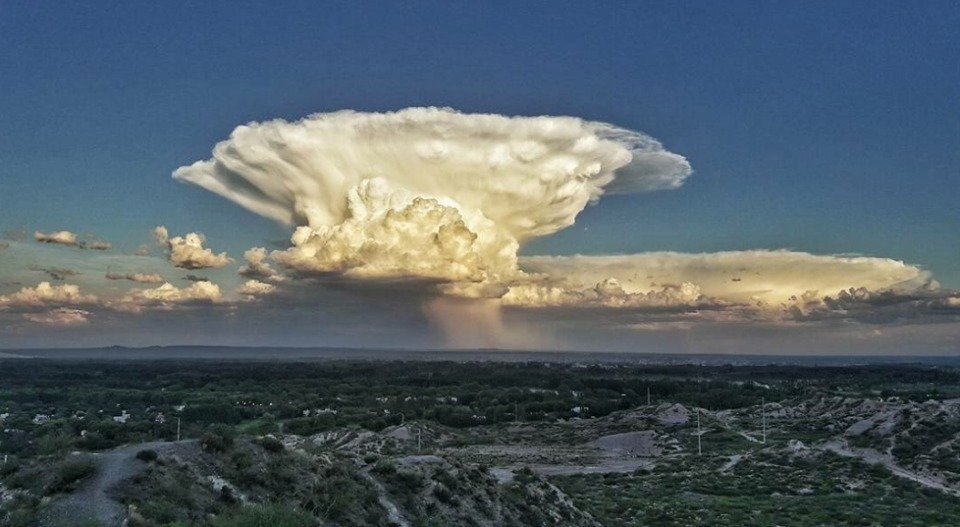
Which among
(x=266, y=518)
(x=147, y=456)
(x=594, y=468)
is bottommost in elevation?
(x=594, y=468)

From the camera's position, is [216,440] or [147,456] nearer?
[147,456]

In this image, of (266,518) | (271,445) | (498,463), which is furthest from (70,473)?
(498,463)

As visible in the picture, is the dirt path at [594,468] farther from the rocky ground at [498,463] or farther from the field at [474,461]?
the field at [474,461]

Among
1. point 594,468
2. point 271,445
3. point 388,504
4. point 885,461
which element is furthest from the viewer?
point 594,468

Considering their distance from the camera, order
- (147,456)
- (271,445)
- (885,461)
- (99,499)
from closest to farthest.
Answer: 1. (99,499)
2. (147,456)
3. (271,445)
4. (885,461)

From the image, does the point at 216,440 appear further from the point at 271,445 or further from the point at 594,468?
the point at 594,468

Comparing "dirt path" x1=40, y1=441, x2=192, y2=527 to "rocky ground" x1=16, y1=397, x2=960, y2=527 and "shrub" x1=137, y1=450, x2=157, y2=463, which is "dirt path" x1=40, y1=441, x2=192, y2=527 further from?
"shrub" x1=137, y1=450, x2=157, y2=463

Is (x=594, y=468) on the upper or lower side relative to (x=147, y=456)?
lower

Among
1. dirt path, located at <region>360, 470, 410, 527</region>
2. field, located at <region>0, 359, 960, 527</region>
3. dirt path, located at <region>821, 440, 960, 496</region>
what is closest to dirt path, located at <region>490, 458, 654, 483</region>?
field, located at <region>0, 359, 960, 527</region>

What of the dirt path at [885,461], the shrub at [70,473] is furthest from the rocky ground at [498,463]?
the shrub at [70,473]
